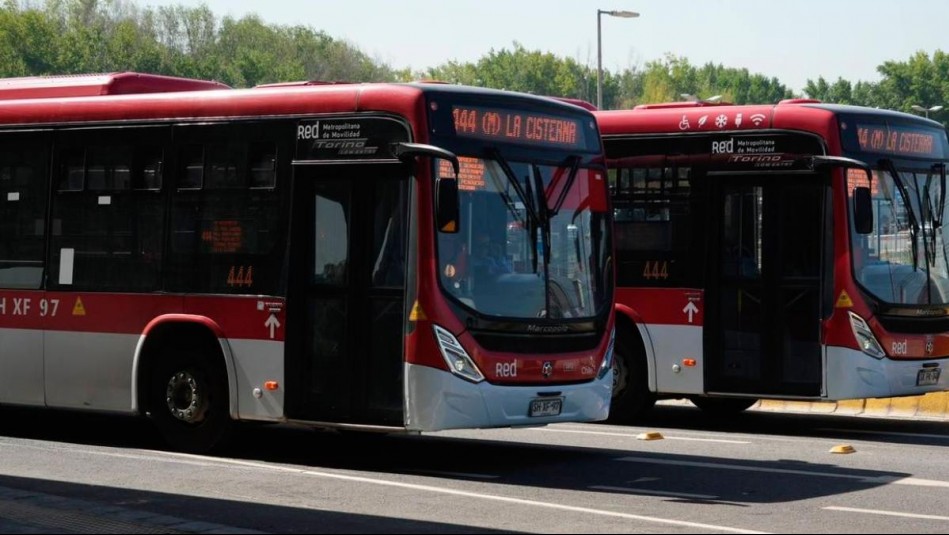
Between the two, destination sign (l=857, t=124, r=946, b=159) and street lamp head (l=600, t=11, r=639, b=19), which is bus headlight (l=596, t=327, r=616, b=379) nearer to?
destination sign (l=857, t=124, r=946, b=159)

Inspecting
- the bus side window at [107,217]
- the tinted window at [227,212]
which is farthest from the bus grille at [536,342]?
the bus side window at [107,217]

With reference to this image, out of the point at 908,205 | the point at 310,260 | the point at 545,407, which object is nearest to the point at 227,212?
the point at 310,260

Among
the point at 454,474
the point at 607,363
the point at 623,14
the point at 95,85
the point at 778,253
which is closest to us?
the point at 454,474

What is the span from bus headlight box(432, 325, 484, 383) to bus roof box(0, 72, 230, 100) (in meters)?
4.57

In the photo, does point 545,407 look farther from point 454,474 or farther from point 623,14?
point 623,14

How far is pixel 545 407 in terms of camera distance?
14117 millimetres

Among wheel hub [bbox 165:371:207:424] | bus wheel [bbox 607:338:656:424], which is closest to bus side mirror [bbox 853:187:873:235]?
bus wheel [bbox 607:338:656:424]

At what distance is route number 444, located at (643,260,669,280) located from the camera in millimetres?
18219

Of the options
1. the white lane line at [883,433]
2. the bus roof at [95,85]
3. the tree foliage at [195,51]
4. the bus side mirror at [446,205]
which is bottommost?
the white lane line at [883,433]

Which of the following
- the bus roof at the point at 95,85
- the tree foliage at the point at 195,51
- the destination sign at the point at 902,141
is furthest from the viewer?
the tree foliage at the point at 195,51

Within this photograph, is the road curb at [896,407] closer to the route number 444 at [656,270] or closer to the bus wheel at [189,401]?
the route number 444 at [656,270]

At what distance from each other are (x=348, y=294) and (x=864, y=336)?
223 inches

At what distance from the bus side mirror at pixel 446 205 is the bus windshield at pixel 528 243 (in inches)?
8.1

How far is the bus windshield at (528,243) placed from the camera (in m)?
13.8
